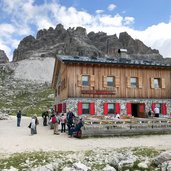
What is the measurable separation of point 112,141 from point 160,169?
24.6ft

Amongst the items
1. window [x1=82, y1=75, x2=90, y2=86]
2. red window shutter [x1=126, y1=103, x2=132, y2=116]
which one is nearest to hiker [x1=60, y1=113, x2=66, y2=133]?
window [x1=82, y1=75, x2=90, y2=86]

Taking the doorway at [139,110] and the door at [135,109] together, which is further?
the door at [135,109]

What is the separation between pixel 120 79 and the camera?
31.8 m

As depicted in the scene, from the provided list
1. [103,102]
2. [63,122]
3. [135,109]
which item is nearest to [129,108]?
[135,109]

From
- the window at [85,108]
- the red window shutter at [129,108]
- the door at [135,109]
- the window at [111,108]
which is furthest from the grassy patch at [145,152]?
the door at [135,109]

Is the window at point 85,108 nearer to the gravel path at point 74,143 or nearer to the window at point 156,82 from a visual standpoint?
the gravel path at point 74,143

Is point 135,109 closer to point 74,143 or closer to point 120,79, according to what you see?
point 120,79

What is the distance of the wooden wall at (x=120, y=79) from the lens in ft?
97.9

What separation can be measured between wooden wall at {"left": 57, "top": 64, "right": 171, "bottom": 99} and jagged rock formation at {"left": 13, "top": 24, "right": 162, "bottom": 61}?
125 m

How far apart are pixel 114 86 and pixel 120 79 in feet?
3.92

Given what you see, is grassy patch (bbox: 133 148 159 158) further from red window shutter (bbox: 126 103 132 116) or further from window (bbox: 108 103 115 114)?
red window shutter (bbox: 126 103 132 116)

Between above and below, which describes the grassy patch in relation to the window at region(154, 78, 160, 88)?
below

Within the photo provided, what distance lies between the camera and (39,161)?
45.6ft

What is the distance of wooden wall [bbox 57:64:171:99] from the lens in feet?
97.9
